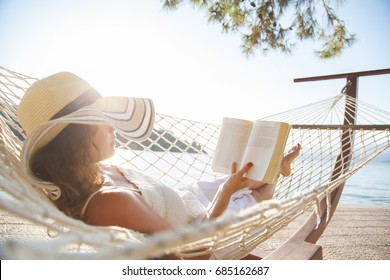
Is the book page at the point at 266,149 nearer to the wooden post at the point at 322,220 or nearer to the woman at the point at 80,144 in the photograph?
the wooden post at the point at 322,220

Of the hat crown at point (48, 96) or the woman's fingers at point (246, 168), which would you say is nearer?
the hat crown at point (48, 96)

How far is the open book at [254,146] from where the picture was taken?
1034 mm

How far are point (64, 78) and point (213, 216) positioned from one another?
2.06 ft

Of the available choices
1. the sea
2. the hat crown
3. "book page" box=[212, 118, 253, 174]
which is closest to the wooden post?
"book page" box=[212, 118, 253, 174]

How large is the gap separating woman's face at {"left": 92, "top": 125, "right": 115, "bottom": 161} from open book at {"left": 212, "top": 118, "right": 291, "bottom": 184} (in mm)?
433

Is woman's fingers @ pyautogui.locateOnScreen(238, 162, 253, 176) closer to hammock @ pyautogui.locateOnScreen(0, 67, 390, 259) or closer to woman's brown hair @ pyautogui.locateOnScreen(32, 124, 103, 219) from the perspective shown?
hammock @ pyautogui.locateOnScreen(0, 67, 390, 259)

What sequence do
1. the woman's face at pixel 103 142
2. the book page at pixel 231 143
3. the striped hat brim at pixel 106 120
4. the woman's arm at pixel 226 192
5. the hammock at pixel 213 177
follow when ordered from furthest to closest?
the book page at pixel 231 143 → the woman's arm at pixel 226 192 → the woman's face at pixel 103 142 → the striped hat brim at pixel 106 120 → the hammock at pixel 213 177

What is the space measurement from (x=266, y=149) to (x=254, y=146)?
0.05m

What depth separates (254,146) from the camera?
1.10 meters

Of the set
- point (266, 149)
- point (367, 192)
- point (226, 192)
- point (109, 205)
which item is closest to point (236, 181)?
point (226, 192)

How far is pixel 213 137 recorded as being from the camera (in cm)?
178

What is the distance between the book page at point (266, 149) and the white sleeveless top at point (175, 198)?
278 mm

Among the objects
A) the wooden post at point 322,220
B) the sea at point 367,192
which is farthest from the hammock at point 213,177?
the sea at point 367,192

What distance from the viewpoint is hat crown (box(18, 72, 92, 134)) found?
0.83 metres
